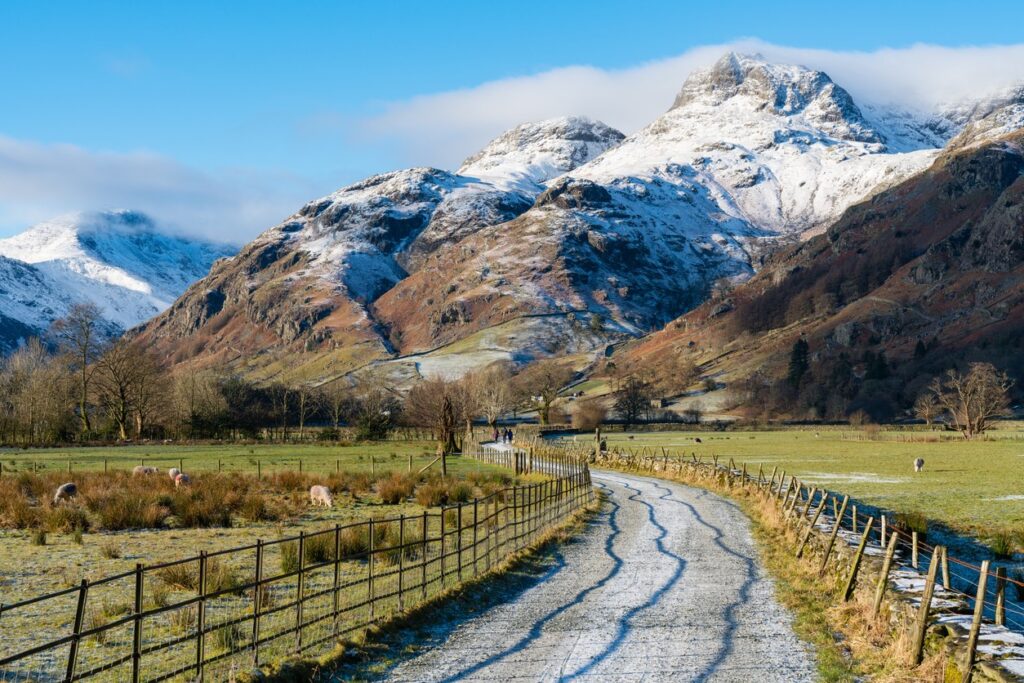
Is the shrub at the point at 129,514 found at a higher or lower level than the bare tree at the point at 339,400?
lower

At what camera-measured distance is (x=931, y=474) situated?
60.2m

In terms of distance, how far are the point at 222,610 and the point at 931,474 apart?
171 ft

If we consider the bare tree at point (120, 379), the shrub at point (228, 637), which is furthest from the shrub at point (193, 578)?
the bare tree at point (120, 379)

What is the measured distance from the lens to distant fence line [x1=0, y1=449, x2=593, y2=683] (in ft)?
47.4

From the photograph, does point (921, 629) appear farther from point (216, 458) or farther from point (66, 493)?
point (216, 458)

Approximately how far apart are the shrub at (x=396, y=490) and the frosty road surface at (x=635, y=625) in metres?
15.2

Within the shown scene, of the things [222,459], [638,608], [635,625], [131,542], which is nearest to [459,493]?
[131,542]

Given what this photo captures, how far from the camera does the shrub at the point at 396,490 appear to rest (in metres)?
44.4

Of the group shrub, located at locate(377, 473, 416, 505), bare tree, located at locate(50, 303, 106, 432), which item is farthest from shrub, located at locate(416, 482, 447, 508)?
bare tree, located at locate(50, 303, 106, 432)

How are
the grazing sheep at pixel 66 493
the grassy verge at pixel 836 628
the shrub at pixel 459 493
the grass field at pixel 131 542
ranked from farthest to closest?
the shrub at pixel 459 493 → the grazing sheep at pixel 66 493 → the grass field at pixel 131 542 → the grassy verge at pixel 836 628

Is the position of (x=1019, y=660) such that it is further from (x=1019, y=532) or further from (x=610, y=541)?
(x=1019, y=532)

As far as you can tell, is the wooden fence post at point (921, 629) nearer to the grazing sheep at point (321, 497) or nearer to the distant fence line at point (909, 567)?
the distant fence line at point (909, 567)

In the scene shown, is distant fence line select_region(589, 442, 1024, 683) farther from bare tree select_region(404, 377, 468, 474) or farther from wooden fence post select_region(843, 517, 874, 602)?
bare tree select_region(404, 377, 468, 474)

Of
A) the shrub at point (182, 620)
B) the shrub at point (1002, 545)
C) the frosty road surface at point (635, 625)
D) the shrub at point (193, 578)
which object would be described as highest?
the shrub at point (193, 578)
